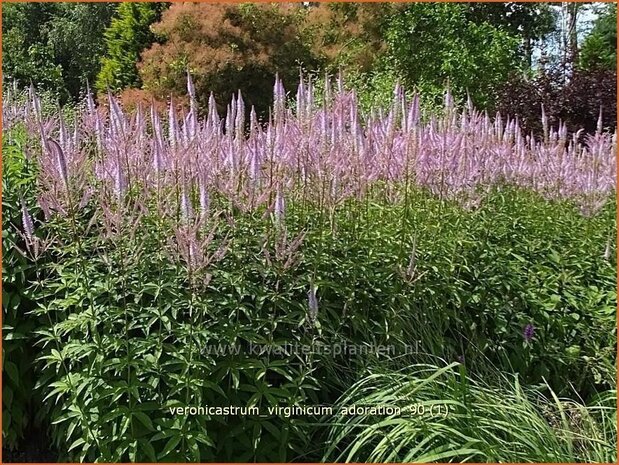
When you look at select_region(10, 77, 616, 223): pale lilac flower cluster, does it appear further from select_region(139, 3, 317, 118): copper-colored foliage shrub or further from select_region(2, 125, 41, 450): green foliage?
select_region(139, 3, 317, 118): copper-colored foliage shrub

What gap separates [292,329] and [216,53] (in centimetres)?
859

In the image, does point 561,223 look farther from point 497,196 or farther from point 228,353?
point 228,353

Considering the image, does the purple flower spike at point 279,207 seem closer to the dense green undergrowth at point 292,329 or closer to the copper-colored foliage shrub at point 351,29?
the dense green undergrowth at point 292,329

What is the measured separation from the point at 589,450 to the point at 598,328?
163 cm

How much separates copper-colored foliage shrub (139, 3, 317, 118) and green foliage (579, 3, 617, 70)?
607cm

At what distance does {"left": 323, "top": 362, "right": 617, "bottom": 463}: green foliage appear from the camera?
2842 mm

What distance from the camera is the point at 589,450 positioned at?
3.17 m

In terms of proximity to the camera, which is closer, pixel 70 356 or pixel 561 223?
pixel 70 356

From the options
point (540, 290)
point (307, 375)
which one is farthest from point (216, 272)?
point (540, 290)

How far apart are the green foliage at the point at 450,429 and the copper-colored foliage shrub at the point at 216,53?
823 cm

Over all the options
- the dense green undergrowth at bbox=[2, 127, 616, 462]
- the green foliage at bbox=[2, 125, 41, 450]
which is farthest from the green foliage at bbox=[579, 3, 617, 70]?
the green foliage at bbox=[2, 125, 41, 450]

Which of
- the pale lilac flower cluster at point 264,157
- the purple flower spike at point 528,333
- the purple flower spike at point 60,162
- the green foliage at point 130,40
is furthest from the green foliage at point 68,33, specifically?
the purple flower spike at point 528,333

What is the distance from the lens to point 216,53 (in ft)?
35.9

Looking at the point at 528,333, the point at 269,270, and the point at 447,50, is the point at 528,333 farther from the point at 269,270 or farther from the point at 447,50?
the point at 447,50
